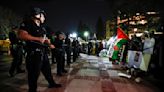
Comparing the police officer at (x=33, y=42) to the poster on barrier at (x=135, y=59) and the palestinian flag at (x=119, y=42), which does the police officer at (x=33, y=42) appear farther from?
the palestinian flag at (x=119, y=42)

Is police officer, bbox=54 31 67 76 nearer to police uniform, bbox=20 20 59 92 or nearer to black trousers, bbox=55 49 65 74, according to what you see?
black trousers, bbox=55 49 65 74

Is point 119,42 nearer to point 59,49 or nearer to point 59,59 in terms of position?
point 59,49

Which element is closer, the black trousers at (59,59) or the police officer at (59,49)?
the black trousers at (59,59)

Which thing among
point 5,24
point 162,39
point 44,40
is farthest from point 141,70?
point 5,24

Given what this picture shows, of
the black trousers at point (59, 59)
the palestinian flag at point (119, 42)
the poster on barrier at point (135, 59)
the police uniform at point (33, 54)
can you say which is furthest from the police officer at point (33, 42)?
the palestinian flag at point (119, 42)

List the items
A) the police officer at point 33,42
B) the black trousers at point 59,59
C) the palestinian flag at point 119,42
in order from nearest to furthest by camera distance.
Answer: the police officer at point 33,42, the black trousers at point 59,59, the palestinian flag at point 119,42

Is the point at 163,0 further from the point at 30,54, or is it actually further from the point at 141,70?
the point at 30,54

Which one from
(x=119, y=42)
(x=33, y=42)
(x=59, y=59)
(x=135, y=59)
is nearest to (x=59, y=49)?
(x=59, y=59)

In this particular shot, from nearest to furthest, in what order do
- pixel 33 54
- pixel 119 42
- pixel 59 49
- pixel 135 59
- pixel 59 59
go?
pixel 33 54 → pixel 59 59 → pixel 59 49 → pixel 135 59 → pixel 119 42

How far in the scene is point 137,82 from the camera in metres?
Result: 8.80

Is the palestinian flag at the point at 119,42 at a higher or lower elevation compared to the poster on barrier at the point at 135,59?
higher

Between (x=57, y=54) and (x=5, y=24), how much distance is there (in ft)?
140

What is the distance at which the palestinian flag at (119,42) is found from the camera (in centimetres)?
1366

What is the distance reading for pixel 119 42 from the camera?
551 inches
